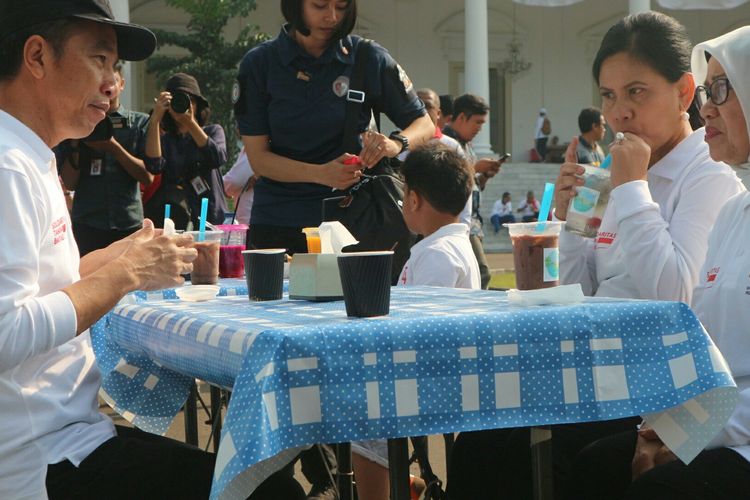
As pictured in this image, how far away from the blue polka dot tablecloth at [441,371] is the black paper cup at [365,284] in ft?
0.13

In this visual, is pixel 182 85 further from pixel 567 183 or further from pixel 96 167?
pixel 567 183

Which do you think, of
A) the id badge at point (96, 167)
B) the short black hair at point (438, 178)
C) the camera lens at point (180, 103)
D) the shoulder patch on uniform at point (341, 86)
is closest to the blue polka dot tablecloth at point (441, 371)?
the short black hair at point (438, 178)

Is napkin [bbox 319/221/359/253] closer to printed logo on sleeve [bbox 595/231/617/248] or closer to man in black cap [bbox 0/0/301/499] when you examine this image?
man in black cap [bbox 0/0/301/499]

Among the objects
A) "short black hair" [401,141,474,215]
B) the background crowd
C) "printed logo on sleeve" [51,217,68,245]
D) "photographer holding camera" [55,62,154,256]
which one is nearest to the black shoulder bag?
the background crowd

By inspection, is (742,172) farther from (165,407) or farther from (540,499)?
(165,407)

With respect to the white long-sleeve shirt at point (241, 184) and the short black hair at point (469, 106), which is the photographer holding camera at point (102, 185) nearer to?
the white long-sleeve shirt at point (241, 184)

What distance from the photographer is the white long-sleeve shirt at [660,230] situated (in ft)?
7.57

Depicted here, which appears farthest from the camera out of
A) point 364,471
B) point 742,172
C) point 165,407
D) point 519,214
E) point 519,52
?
point 519,52

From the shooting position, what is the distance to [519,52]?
3039cm

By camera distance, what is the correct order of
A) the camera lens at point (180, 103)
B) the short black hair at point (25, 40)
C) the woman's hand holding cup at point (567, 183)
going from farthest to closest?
the camera lens at point (180, 103) < the woman's hand holding cup at point (567, 183) < the short black hair at point (25, 40)

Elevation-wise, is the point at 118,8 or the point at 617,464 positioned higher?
the point at 118,8

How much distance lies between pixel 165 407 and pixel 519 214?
22617mm

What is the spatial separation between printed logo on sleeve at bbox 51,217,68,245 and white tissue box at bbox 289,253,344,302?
493 millimetres

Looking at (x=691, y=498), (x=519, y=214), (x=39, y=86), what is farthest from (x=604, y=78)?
(x=519, y=214)
